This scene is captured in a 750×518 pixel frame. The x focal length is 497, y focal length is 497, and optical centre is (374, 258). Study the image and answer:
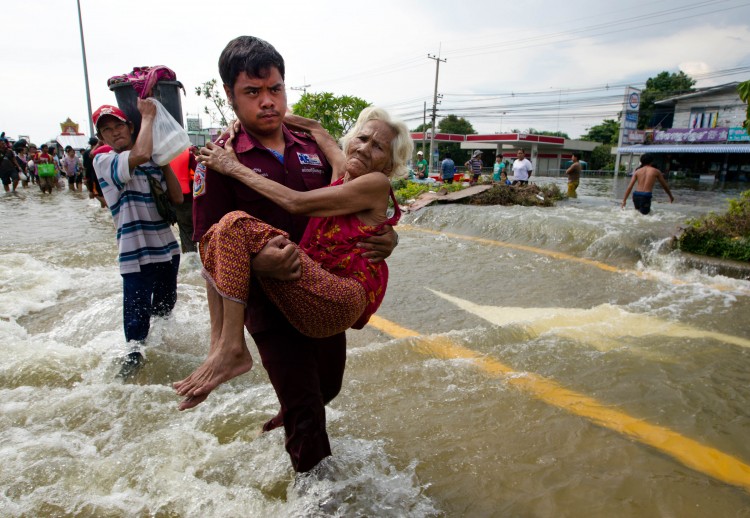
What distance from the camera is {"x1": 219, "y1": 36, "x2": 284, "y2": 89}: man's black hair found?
1.94m

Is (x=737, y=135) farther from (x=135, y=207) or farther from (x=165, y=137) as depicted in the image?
(x=135, y=207)

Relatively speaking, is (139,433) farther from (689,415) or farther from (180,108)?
(689,415)

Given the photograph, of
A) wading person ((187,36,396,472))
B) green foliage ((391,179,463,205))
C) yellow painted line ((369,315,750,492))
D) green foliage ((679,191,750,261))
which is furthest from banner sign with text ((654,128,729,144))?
wading person ((187,36,396,472))

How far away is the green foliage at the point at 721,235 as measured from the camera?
21.5ft

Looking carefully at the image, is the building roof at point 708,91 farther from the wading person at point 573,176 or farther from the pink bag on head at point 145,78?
the pink bag on head at point 145,78

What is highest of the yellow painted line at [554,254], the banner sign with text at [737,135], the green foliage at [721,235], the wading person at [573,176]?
the banner sign with text at [737,135]

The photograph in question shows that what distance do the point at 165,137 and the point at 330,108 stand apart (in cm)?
2360

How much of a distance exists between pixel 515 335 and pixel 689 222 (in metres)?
4.66

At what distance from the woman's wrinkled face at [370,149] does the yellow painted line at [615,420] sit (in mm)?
2026

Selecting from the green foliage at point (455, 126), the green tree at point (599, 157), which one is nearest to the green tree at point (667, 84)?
the green tree at point (599, 157)

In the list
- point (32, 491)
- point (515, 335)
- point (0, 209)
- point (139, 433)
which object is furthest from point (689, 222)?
point (0, 209)

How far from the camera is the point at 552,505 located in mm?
2297

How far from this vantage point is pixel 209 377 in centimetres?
179

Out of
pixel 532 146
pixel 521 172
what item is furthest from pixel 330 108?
pixel 532 146
